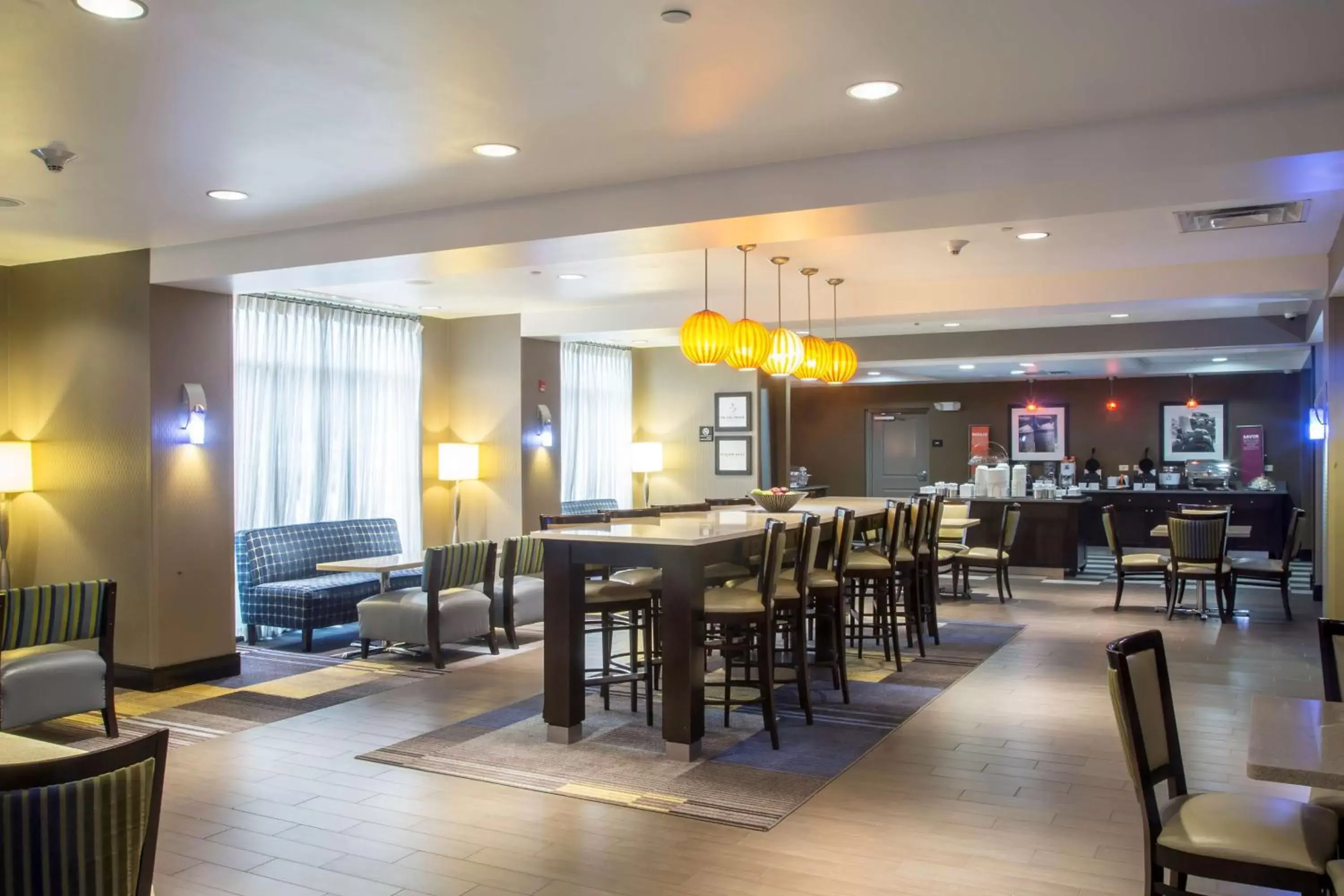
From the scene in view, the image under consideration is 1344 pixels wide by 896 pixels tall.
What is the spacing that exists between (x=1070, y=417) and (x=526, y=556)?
11365mm

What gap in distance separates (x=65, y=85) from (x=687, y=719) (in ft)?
11.5

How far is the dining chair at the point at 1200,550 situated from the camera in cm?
864

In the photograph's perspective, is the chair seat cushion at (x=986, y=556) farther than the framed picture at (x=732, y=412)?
No

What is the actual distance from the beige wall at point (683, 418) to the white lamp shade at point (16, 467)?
21.4ft

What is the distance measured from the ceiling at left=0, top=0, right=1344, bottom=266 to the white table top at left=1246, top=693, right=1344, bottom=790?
1982 millimetres

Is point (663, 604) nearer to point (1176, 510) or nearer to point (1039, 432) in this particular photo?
point (1176, 510)

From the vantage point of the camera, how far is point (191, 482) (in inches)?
257

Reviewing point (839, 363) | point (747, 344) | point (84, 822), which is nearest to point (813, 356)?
point (839, 363)

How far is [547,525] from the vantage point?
5664 millimetres

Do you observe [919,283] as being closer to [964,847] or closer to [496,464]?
[496,464]

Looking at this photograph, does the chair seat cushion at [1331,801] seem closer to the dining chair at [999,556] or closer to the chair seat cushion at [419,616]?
the chair seat cushion at [419,616]

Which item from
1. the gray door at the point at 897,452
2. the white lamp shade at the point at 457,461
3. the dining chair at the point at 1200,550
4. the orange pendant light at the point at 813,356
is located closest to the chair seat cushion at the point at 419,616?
the white lamp shade at the point at 457,461

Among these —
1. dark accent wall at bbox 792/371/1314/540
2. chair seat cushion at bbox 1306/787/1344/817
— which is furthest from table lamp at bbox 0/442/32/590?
dark accent wall at bbox 792/371/1314/540

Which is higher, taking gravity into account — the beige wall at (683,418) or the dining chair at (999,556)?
the beige wall at (683,418)
